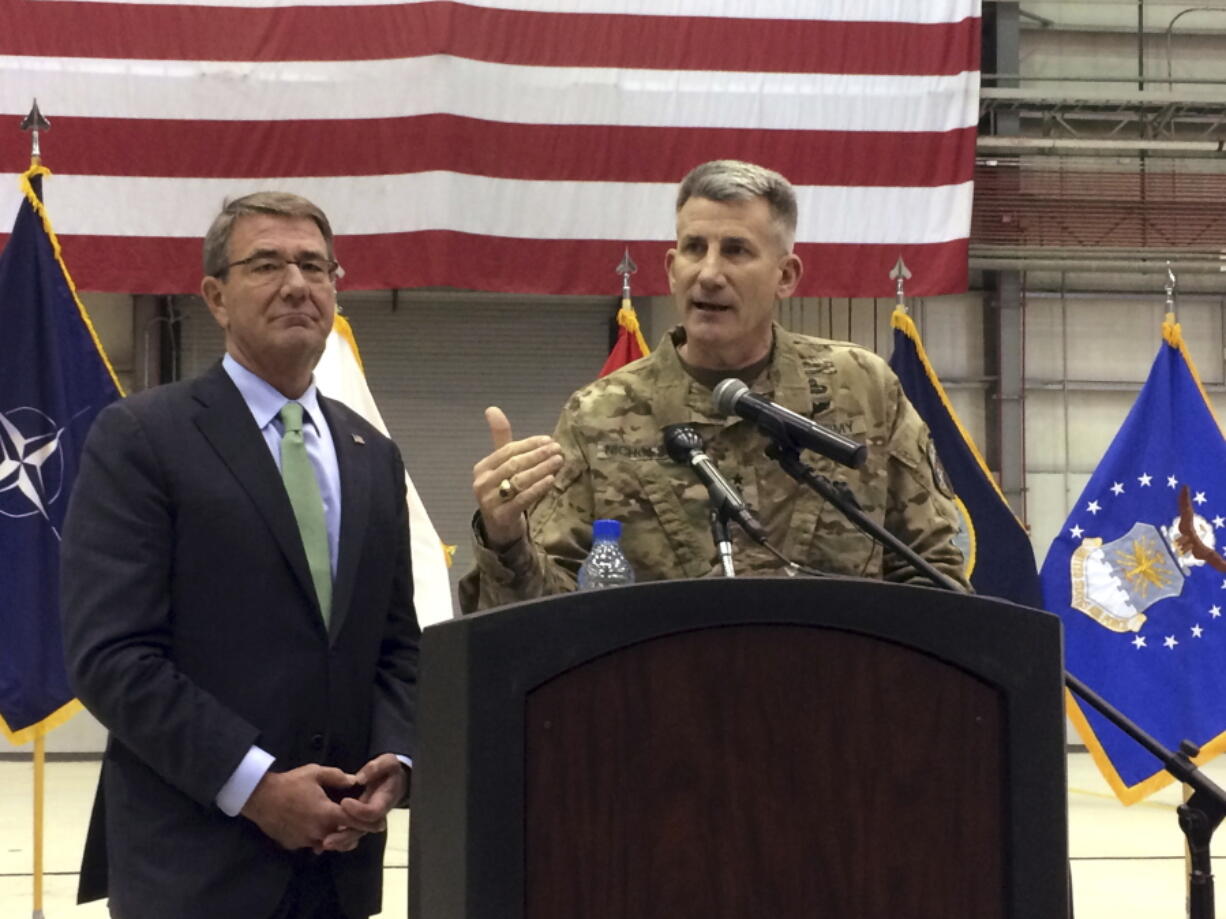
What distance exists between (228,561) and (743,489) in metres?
0.64

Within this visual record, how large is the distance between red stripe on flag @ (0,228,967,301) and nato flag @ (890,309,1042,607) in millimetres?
971

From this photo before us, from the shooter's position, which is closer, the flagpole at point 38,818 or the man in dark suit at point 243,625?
the man in dark suit at point 243,625

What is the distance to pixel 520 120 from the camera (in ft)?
22.0

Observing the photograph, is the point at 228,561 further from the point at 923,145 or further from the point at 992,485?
the point at 923,145

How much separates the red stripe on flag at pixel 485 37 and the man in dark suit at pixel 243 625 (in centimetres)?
491

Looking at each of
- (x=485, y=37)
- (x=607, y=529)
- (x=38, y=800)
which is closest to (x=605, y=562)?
(x=607, y=529)

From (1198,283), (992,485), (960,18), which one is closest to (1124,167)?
(1198,283)

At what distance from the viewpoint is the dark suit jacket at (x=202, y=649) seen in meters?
1.75

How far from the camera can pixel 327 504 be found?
76.7 inches

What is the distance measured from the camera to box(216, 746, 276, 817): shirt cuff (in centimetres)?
174

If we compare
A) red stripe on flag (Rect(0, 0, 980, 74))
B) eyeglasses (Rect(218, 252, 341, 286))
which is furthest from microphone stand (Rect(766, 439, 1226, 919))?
red stripe on flag (Rect(0, 0, 980, 74))

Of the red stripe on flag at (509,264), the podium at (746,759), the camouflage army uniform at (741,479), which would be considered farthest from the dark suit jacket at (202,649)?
the red stripe on flag at (509,264)

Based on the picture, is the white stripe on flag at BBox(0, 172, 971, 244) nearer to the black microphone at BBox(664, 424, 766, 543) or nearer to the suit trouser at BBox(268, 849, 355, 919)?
the suit trouser at BBox(268, 849, 355, 919)

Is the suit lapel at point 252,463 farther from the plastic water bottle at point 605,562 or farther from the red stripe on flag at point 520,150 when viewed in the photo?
the red stripe on flag at point 520,150
